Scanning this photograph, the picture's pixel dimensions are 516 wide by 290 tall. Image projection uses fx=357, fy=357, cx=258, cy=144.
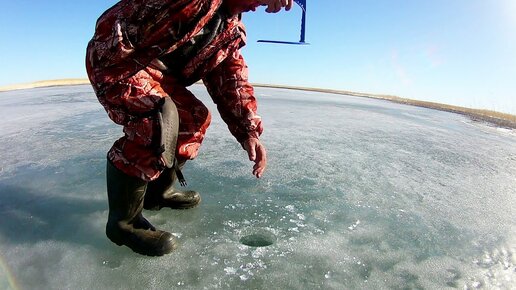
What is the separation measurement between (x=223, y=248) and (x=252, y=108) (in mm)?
577

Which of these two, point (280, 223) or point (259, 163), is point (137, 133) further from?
point (280, 223)

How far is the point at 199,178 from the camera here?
185 centimetres

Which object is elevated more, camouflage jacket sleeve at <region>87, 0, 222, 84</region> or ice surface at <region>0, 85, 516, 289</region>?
camouflage jacket sleeve at <region>87, 0, 222, 84</region>

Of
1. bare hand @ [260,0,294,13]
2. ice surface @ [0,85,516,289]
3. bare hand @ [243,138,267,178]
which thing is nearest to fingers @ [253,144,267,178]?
bare hand @ [243,138,267,178]

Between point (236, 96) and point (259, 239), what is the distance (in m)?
0.57

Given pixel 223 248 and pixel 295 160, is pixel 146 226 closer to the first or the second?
pixel 223 248

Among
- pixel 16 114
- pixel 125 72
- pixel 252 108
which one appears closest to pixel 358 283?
pixel 252 108

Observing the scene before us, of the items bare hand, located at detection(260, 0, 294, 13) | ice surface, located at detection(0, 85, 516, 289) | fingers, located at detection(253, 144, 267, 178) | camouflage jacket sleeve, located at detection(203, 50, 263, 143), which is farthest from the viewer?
camouflage jacket sleeve, located at detection(203, 50, 263, 143)

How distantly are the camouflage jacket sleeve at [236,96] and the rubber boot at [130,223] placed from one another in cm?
46

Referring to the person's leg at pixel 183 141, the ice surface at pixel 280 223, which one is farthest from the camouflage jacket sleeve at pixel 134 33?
the ice surface at pixel 280 223

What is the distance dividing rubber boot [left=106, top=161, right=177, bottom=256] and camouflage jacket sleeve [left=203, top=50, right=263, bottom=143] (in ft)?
1.51

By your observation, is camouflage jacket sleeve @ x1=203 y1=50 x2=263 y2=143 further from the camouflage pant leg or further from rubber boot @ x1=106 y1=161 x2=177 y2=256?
rubber boot @ x1=106 y1=161 x2=177 y2=256

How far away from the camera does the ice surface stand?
105 centimetres

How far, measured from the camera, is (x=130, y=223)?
120 centimetres
